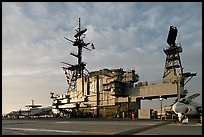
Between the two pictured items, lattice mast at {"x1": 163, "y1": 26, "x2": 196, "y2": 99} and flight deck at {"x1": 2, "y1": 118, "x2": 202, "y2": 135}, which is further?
lattice mast at {"x1": 163, "y1": 26, "x2": 196, "y2": 99}

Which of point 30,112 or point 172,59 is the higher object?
point 172,59

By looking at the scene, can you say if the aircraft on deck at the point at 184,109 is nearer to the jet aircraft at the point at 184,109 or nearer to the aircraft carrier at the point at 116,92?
the jet aircraft at the point at 184,109

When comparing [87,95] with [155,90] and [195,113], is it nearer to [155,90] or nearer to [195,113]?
[155,90]

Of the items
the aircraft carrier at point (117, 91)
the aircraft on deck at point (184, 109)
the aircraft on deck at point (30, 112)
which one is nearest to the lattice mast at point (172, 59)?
the aircraft carrier at point (117, 91)

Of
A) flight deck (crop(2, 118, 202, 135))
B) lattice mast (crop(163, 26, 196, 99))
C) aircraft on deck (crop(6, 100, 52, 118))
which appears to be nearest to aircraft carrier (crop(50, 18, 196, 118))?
lattice mast (crop(163, 26, 196, 99))

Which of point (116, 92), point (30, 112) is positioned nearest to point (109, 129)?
point (116, 92)

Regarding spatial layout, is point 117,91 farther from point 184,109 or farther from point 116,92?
point 184,109

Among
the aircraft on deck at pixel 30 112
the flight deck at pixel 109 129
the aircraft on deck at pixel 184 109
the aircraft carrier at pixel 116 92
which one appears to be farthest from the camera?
the aircraft on deck at pixel 30 112

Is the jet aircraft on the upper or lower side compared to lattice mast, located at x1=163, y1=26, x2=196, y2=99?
lower

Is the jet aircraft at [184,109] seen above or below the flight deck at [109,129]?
above

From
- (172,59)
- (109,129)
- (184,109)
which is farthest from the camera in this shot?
(172,59)

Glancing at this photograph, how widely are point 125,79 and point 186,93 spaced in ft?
53.7

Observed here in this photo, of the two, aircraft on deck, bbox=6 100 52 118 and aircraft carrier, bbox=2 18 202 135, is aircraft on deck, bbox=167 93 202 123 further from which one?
aircraft on deck, bbox=6 100 52 118

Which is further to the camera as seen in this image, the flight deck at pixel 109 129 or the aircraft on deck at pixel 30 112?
the aircraft on deck at pixel 30 112
